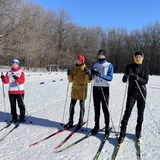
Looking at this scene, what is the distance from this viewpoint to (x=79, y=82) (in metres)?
5.19

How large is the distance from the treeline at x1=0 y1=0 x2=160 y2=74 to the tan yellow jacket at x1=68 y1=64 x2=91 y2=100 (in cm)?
2160

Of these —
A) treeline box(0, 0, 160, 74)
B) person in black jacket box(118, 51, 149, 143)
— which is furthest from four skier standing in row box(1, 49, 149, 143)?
treeline box(0, 0, 160, 74)

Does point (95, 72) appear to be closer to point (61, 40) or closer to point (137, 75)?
point (137, 75)

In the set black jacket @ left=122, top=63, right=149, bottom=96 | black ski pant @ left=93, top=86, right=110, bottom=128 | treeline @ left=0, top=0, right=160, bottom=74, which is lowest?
black ski pant @ left=93, top=86, right=110, bottom=128

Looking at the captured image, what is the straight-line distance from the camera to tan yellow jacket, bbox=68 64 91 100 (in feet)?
16.9

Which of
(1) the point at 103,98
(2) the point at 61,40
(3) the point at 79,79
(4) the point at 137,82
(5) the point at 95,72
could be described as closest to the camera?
(4) the point at 137,82

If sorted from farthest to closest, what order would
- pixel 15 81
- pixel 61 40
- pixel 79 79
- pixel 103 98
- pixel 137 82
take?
pixel 61 40 < pixel 15 81 < pixel 79 79 < pixel 103 98 < pixel 137 82

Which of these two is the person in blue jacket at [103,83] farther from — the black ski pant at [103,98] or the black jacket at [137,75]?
the black jacket at [137,75]

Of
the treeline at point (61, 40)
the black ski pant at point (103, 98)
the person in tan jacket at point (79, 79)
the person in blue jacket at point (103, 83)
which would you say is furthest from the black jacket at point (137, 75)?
the treeline at point (61, 40)

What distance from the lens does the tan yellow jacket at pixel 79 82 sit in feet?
16.9

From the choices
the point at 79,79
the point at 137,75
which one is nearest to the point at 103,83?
the point at 79,79

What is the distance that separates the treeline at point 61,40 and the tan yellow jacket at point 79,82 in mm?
21601

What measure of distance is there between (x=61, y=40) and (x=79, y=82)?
43297 mm

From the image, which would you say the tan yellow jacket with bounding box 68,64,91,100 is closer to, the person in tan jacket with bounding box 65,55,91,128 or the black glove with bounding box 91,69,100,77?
the person in tan jacket with bounding box 65,55,91,128
